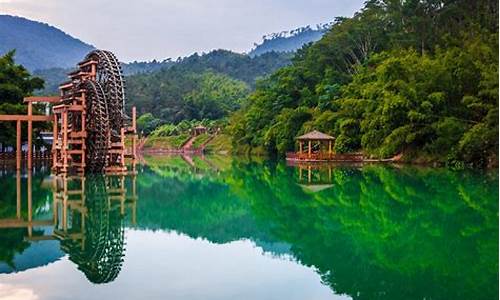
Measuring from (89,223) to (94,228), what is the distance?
0.62 metres

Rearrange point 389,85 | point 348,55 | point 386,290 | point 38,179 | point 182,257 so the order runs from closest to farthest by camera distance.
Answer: point 386,290, point 182,257, point 38,179, point 389,85, point 348,55

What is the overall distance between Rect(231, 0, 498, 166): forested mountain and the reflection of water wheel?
650 inches

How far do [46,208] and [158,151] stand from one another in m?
55.0

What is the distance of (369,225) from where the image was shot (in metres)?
11.5

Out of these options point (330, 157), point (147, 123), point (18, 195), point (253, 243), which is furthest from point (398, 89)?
point (147, 123)

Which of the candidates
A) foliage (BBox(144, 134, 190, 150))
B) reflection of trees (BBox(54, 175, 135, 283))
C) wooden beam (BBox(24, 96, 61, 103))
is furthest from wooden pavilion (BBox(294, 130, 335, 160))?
foliage (BBox(144, 134, 190, 150))

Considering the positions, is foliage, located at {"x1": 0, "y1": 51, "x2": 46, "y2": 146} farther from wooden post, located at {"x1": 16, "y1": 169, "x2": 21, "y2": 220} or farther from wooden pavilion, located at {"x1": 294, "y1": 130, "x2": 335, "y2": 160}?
wooden pavilion, located at {"x1": 294, "y1": 130, "x2": 335, "y2": 160}

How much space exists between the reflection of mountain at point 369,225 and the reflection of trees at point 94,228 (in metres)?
0.74

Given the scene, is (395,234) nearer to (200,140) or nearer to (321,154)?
(321,154)

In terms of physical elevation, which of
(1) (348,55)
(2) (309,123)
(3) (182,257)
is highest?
(1) (348,55)

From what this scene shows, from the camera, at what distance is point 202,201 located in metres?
16.7

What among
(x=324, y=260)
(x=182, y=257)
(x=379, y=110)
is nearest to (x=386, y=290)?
(x=324, y=260)

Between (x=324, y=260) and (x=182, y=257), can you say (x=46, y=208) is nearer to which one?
(x=182, y=257)

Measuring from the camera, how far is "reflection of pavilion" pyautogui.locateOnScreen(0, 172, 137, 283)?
336 inches
